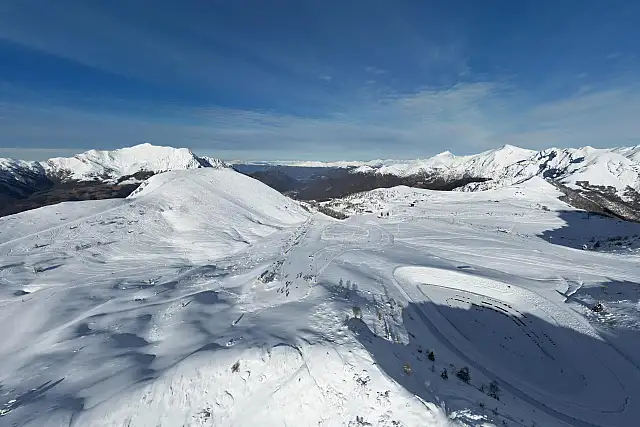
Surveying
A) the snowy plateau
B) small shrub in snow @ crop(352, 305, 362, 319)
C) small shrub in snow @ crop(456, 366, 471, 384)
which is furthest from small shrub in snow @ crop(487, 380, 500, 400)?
small shrub in snow @ crop(352, 305, 362, 319)

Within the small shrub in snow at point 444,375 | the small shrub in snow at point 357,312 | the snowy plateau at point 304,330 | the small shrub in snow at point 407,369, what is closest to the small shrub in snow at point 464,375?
the snowy plateau at point 304,330

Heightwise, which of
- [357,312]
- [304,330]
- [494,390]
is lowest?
[494,390]

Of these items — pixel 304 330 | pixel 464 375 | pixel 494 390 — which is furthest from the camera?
pixel 304 330

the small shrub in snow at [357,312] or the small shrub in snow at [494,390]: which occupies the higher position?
the small shrub in snow at [357,312]

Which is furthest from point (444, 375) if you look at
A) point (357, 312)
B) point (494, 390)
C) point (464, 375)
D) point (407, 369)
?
point (357, 312)

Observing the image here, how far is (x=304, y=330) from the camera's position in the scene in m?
10.2

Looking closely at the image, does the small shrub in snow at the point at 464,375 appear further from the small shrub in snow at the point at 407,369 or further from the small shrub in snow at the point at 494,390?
the small shrub in snow at the point at 407,369

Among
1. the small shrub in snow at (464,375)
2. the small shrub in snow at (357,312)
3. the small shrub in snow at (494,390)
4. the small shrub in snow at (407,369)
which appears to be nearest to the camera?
the small shrub in snow at (407,369)

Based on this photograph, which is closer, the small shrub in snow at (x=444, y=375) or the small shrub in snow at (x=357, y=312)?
the small shrub in snow at (x=444, y=375)

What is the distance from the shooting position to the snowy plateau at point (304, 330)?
814 cm

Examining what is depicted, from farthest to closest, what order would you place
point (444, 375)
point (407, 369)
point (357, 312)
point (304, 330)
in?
point (357, 312), point (304, 330), point (444, 375), point (407, 369)

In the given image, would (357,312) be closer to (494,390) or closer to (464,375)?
(464,375)

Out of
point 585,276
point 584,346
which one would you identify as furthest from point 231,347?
point 585,276

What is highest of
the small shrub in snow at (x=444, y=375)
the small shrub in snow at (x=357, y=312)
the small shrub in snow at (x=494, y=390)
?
the small shrub in snow at (x=357, y=312)
